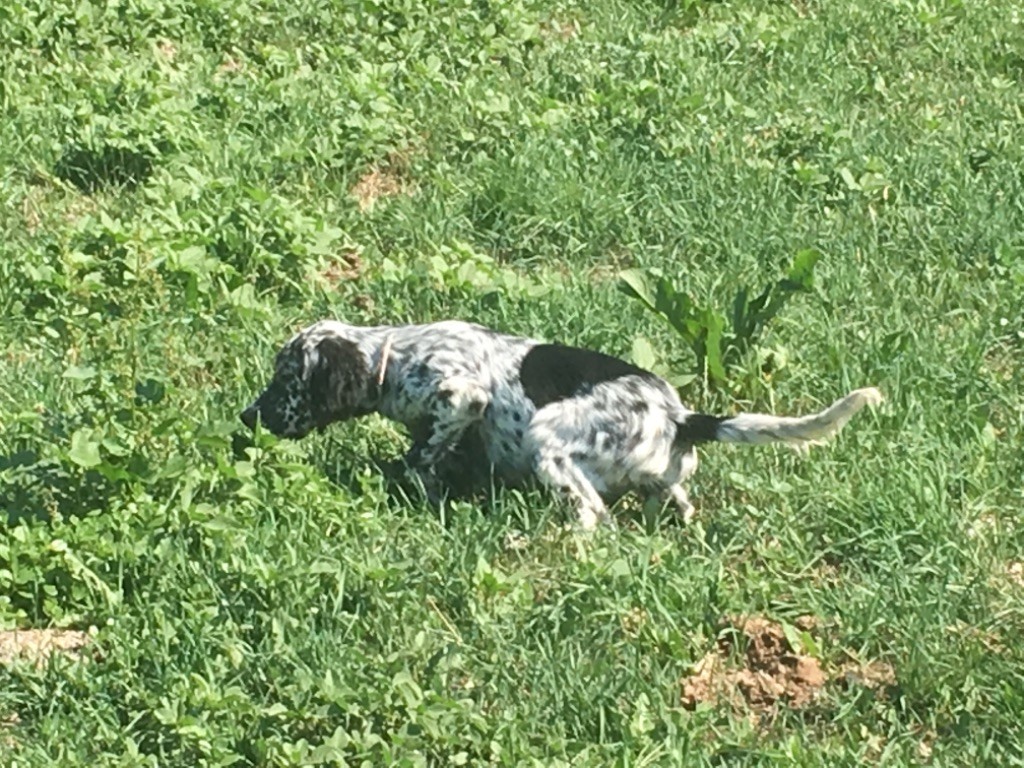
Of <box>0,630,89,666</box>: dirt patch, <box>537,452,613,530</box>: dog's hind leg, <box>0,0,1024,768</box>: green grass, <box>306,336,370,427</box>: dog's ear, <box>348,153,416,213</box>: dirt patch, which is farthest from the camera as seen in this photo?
<box>348,153,416,213</box>: dirt patch

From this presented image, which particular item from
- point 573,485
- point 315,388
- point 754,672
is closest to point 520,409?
point 573,485

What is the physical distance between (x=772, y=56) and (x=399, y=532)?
5298 mm

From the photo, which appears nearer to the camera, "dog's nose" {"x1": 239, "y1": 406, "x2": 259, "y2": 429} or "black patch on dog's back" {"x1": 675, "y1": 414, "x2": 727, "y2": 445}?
"black patch on dog's back" {"x1": 675, "y1": 414, "x2": 727, "y2": 445}

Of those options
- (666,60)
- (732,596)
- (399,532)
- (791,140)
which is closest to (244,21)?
(666,60)

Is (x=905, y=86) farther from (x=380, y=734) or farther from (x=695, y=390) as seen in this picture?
(x=380, y=734)

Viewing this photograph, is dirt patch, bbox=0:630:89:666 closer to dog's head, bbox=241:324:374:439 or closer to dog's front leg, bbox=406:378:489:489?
dog's head, bbox=241:324:374:439

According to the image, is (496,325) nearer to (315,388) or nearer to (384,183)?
(315,388)

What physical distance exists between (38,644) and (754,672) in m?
2.11

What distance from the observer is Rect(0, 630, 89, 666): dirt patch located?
5652mm

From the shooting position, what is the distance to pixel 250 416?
6930 mm

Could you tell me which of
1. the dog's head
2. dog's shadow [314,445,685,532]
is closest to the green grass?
dog's shadow [314,445,685,532]

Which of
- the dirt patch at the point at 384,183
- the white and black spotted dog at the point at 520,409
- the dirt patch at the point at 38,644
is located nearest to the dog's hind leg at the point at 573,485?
the white and black spotted dog at the point at 520,409

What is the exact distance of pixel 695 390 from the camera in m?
7.51

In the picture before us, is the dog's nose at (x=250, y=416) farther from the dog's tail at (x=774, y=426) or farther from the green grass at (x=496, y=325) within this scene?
the dog's tail at (x=774, y=426)
